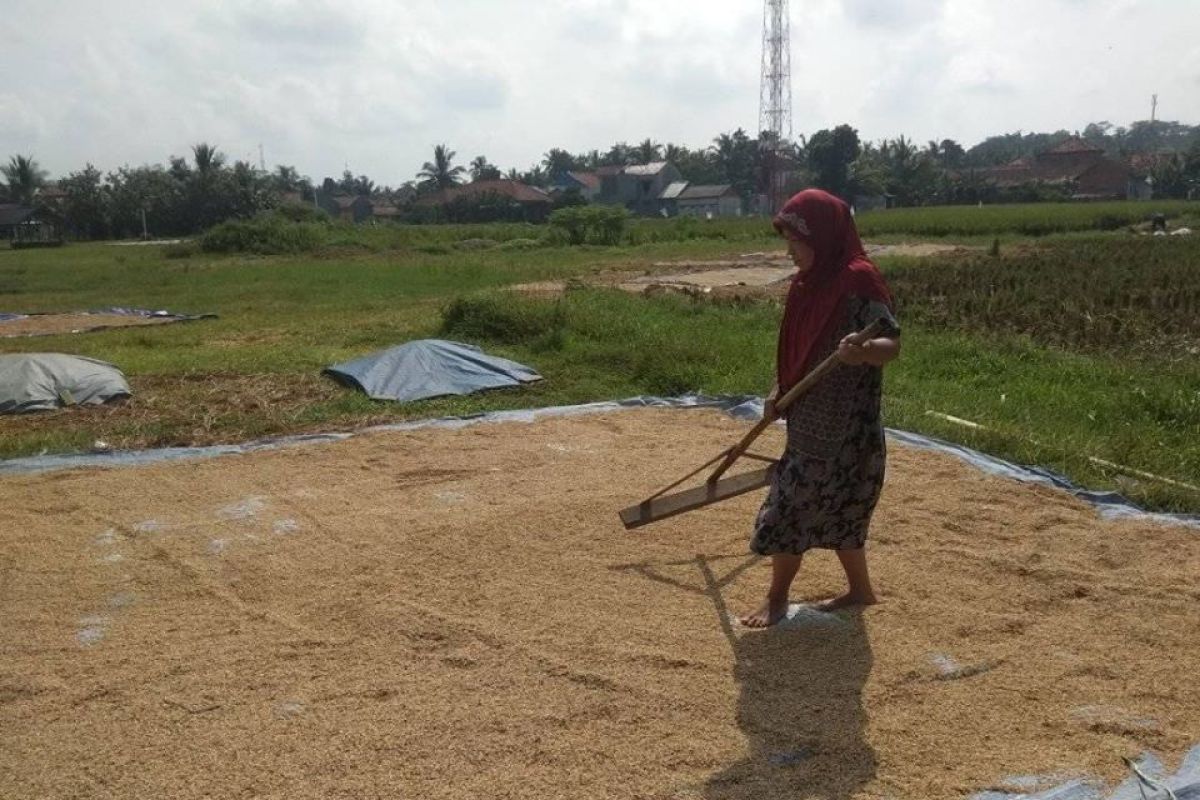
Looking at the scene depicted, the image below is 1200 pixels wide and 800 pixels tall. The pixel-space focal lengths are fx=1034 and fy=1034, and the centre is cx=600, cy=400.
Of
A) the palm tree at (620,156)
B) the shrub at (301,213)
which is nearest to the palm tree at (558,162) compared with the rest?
the palm tree at (620,156)

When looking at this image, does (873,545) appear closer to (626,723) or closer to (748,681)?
(748,681)

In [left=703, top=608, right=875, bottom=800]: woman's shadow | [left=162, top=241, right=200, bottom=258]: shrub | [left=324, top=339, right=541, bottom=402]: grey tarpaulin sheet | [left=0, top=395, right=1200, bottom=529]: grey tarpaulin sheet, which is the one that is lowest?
[left=703, top=608, right=875, bottom=800]: woman's shadow

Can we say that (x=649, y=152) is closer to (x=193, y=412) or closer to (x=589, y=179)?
(x=589, y=179)

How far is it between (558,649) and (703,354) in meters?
5.08

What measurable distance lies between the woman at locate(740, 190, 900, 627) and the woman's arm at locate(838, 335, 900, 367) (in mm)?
58

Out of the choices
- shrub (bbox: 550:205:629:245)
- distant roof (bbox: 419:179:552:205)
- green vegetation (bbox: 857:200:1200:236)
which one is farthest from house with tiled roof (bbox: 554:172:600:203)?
green vegetation (bbox: 857:200:1200:236)

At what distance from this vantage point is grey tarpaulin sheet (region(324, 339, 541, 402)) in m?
7.61

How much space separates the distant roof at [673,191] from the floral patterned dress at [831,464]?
210 ft

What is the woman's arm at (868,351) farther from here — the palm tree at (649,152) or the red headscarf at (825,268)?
the palm tree at (649,152)

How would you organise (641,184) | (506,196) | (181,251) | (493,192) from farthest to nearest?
(641,184), (506,196), (493,192), (181,251)

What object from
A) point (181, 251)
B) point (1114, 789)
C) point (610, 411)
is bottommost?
point (1114, 789)

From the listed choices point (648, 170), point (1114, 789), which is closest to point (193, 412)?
point (1114, 789)

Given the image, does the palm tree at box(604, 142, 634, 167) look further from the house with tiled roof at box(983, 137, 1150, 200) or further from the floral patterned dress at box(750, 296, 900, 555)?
the floral patterned dress at box(750, 296, 900, 555)

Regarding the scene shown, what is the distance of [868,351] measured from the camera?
294cm
